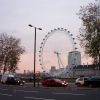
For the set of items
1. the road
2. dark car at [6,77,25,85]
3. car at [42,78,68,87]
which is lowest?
the road

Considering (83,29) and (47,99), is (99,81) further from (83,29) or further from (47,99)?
(47,99)

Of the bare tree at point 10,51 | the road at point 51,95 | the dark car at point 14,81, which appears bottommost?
the road at point 51,95

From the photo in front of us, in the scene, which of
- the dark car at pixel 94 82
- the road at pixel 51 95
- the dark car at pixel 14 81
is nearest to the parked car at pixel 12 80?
the dark car at pixel 14 81

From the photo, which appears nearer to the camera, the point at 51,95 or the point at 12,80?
the point at 51,95

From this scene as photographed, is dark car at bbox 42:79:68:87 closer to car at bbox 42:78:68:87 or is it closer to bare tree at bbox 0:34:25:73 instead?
car at bbox 42:78:68:87

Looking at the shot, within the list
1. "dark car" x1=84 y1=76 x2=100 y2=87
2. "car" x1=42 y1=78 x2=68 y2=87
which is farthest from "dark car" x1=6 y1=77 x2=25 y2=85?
"dark car" x1=84 y1=76 x2=100 y2=87

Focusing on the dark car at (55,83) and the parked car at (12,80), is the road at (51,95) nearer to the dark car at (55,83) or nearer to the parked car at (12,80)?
the dark car at (55,83)

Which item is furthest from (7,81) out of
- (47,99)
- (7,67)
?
(47,99)

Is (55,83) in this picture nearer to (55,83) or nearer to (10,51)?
(55,83)

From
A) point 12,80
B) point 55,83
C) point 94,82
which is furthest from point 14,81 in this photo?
point 94,82

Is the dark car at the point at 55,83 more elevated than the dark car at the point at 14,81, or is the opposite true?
the dark car at the point at 14,81

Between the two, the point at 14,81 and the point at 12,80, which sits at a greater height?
the point at 12,80

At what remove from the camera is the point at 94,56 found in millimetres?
71688

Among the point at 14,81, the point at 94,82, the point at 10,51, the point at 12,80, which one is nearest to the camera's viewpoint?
the point at 94,82
